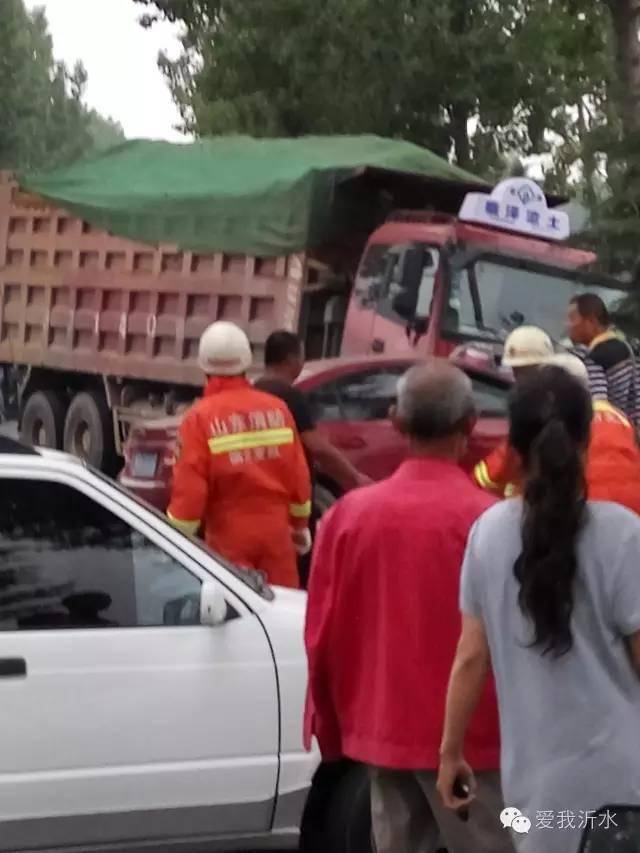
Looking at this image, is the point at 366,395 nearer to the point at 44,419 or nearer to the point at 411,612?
the point at 44,419

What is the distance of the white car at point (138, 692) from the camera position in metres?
4.38

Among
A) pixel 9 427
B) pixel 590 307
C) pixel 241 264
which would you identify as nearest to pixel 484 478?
pixel 590 307

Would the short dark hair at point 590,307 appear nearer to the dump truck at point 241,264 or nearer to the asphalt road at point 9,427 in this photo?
the dump truck at point 241,264

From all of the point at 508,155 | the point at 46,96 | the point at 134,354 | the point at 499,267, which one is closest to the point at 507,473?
the point at 499,267

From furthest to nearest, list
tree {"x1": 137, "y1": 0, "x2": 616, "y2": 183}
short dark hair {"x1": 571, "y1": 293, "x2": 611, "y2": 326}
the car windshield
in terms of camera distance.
→ tree {"x1": 137, "y1": 0, "x2": 616, "y2": 183}, short dark hair {"x1": 571, "y1": 293, "x2": 611, "y2": 326}, the car windshield

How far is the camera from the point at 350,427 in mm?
10141

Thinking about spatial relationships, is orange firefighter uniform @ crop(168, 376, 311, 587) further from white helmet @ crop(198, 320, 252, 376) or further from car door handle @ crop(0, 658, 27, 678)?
car door handle @ crop(0, 658, 27, 678)

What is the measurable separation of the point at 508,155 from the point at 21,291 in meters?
11.1

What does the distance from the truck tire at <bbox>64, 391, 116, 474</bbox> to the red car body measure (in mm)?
4448

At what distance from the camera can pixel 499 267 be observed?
41.5 ft

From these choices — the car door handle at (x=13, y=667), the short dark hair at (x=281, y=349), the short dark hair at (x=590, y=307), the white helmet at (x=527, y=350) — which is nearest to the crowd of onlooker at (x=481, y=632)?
the car door handle at (x=13, y=667)

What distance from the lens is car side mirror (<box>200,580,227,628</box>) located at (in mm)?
4516

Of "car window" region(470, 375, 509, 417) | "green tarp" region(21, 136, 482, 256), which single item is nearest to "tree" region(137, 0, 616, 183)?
"green tarp" region(21, 136, 482, 256)

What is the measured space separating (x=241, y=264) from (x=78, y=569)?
9057 mm
